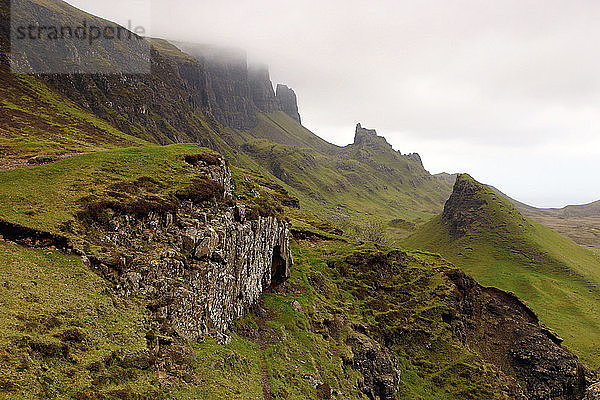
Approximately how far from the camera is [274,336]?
41.4 meters

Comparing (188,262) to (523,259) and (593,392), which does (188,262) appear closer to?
(593,392)

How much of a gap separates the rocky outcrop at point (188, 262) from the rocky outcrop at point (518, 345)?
1950 inches

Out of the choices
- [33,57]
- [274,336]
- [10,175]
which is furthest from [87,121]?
[274,336]

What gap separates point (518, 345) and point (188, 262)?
2914 inches

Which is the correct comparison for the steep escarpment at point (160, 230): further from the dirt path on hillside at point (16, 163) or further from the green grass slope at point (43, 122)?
the green grass slope at point (43, 122)

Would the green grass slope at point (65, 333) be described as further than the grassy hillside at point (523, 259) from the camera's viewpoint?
No

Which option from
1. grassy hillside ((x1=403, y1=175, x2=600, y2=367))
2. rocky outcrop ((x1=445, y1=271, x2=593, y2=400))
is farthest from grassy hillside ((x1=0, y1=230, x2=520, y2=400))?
grassy hillside ((x1=403, y1=175, x2=600, y2=367))

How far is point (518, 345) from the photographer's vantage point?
67688 millimetres

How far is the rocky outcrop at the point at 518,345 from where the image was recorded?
6209 centimetres

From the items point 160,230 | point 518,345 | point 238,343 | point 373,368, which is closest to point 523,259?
point 518,345

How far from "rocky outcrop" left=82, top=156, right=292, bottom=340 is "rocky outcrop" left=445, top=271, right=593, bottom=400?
1950 inches

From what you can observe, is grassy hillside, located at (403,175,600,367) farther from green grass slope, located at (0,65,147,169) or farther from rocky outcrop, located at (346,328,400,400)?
green grass slope, located at (0,65,147,169)

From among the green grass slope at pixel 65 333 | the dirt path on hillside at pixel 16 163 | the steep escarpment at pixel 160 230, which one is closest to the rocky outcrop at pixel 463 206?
the steep escarpment at pixel 160 230

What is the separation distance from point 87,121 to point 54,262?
138777mm
